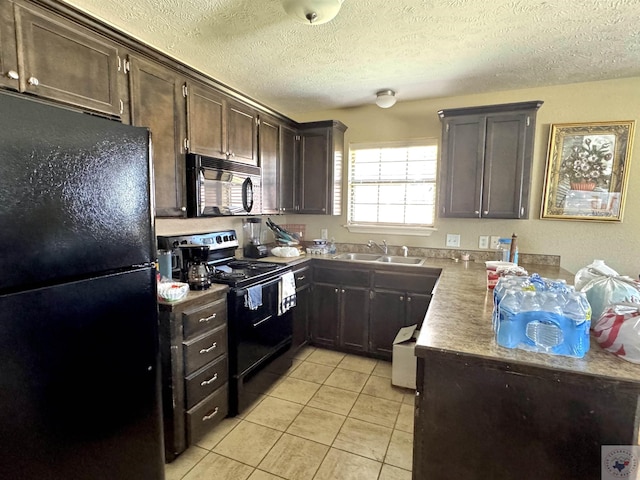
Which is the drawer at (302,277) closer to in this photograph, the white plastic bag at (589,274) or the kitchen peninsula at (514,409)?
the kitchen peninsula at (514,409)

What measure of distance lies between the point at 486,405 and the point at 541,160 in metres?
2.54

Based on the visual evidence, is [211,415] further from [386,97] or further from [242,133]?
[386,97]

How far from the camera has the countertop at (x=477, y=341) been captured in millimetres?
1021

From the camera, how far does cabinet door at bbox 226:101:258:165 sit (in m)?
2.55

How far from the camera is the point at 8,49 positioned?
130cm

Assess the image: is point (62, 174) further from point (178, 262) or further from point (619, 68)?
point (619, 68)

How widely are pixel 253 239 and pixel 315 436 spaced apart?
188 centimetres

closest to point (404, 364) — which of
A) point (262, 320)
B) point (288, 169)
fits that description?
point (262, 320)

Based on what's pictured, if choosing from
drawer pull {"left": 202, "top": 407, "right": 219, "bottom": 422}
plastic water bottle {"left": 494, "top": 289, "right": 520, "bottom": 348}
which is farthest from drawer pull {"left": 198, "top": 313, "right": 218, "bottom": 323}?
plastic water bottle {"left": 494, "top": 289, "right": 520, "bottom": 348}

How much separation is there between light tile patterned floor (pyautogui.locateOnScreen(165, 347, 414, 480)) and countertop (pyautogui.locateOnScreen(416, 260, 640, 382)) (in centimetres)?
94

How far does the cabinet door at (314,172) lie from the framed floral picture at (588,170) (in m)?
1.99

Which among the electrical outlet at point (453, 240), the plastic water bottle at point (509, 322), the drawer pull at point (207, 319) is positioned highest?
the electrical outlet at point (453, 240)

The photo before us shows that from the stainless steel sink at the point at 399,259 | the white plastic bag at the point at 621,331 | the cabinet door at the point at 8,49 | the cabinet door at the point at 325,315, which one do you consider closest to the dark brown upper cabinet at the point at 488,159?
the stainless steel sink at the point at 399,259

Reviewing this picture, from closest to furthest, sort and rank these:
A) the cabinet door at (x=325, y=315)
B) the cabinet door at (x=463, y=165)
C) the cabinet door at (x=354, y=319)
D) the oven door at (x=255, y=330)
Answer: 1. the oven door at (x=255, y=330)
2. the cabinet door at (x=463, y=165)
3. the cabinet door at (x=354, y=319)
4. the cabinet door at (x=325, y=315)
